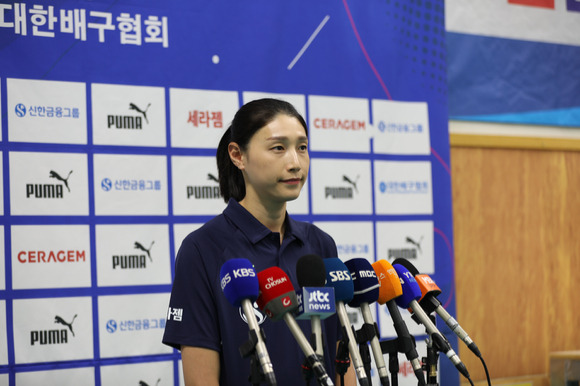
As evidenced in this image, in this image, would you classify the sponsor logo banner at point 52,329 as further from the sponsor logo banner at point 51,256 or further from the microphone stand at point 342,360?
the microphone stand at point 342,360

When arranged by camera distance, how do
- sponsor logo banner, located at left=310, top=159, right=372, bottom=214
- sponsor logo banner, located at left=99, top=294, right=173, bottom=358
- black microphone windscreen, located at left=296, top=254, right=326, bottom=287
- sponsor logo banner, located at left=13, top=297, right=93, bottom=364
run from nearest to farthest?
black microphone windscreen, located at left=296, top=254, right=326, bottom=287 < sponsor logo banner, located at left=13, top=297, right=93, bottom=364 < sponsor logo banner, located at left=99, top=294, right=173, bottom=358 < sponsor logo banner, located at left=310, top=159, right=372, bottom=214

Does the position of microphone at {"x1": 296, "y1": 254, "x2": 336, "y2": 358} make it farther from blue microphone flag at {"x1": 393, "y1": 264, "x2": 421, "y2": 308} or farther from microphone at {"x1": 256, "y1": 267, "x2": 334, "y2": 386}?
blue microphone flag at {"x1": 393, "y1": 264, "x2": 421, "y2": 308}

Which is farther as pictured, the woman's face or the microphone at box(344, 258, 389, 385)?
the woman's face

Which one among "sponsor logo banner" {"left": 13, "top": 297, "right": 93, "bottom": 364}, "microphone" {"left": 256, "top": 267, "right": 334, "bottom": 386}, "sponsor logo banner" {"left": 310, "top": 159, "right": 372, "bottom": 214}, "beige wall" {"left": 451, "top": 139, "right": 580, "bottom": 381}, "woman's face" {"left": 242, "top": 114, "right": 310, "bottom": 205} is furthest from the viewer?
"beige wall" {"left": 451, "top": 139, "right": 580, "bottom": 381}

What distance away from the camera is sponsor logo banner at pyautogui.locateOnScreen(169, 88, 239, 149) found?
2.57 meters

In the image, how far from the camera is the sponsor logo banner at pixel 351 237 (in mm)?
2822

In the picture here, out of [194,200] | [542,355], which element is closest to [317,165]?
[194,200]

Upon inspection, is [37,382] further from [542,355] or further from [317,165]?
[542,355]

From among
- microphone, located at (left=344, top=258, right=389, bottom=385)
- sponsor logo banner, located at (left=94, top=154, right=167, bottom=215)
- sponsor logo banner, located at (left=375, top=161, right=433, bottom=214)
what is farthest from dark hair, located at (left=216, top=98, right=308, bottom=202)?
sponsor logo banner, located at (left=375, top=161, right=433, bottom=214)

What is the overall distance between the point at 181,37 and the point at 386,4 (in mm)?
966

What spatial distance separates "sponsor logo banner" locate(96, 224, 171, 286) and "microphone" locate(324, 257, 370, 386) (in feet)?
4.36

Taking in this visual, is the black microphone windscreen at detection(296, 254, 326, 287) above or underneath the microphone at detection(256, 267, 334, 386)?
above

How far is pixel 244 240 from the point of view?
147cm

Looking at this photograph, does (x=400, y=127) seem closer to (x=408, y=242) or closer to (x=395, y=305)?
(x=408, y=242)
